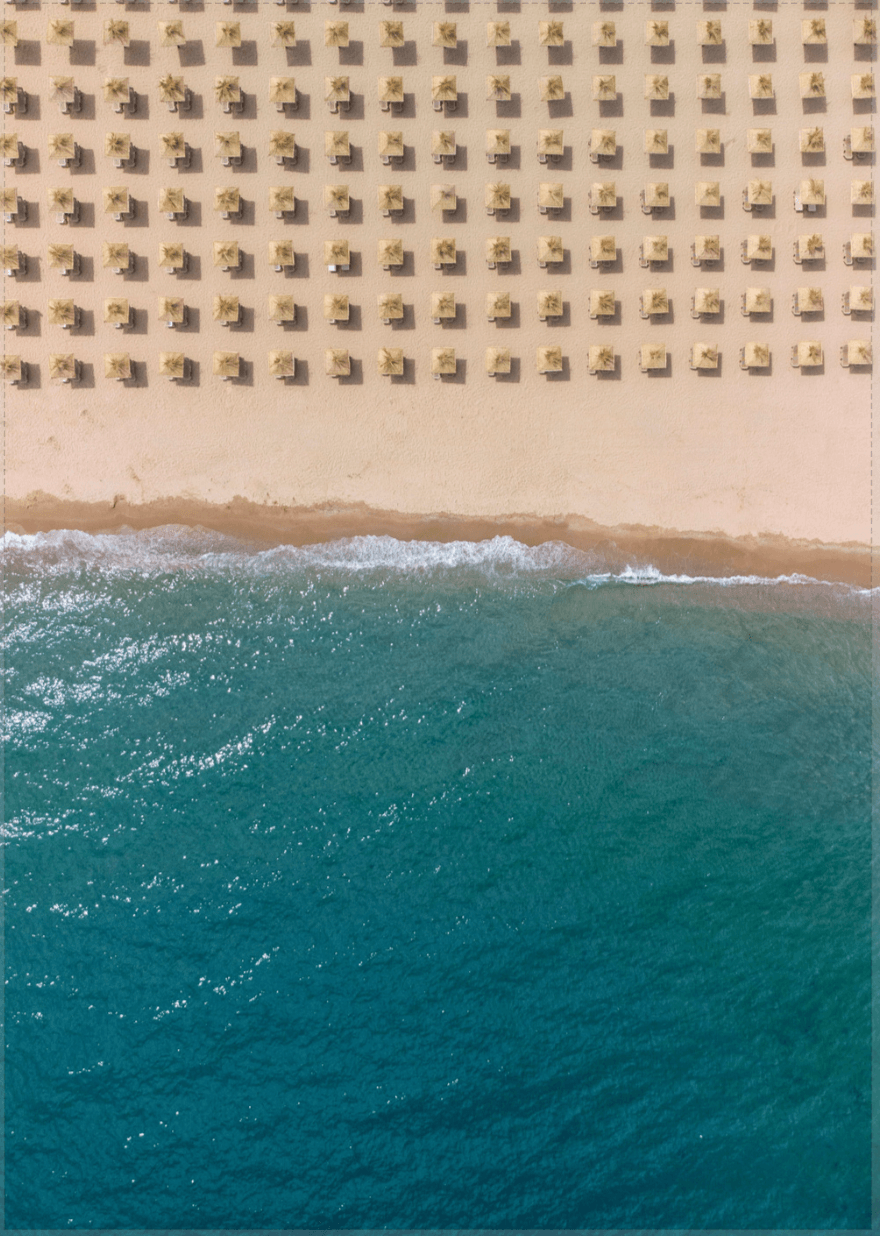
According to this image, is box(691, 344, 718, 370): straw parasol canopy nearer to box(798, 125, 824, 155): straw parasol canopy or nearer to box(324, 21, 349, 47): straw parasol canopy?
box(798, 125, 824, 155): straw parasol canopy

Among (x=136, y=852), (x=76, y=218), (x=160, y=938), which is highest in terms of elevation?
(x=76, y=218)

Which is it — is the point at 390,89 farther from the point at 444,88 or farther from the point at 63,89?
the point at 63,89

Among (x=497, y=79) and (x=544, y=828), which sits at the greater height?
(x=497, y=79)

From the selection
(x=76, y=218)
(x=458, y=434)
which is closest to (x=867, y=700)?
(x=458, y=434)

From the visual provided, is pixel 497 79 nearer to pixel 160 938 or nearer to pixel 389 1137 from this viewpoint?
pixel 160 938

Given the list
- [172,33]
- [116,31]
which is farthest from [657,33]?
[116,31]

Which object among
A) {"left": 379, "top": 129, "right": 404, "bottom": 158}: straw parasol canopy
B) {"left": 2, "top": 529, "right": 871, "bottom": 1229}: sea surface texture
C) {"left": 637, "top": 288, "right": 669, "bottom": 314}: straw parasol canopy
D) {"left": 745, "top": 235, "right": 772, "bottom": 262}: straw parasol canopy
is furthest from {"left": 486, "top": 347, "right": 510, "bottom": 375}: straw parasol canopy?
{"left": 745, "top": 235, "right": 772, "bottom": 262}: straw parasol canopy
